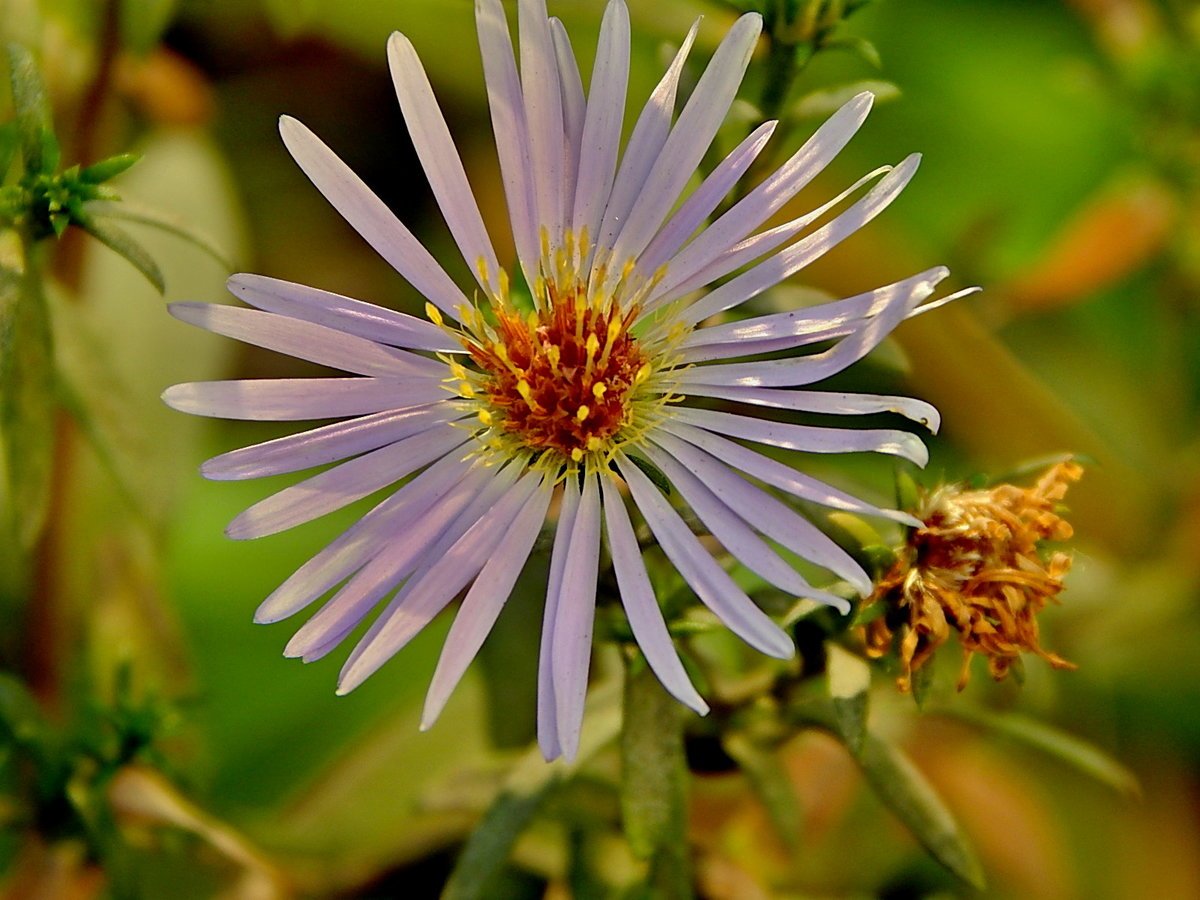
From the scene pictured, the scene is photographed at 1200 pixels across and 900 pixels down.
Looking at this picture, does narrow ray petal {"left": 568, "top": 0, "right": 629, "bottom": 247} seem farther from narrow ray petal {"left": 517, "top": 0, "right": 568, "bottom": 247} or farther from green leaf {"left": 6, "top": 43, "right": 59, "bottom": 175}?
green leaf {"left": 6, "top": 43, "right": 59, "bottom": 175}

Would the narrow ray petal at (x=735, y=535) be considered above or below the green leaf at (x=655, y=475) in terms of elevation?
below

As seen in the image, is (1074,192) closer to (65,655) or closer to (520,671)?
(520,671)

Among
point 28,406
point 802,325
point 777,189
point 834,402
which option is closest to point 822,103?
point 777,189

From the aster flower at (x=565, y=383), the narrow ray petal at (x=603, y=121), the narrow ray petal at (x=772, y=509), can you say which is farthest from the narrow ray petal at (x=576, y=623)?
the narrow ray petal at (x=603, y=121)

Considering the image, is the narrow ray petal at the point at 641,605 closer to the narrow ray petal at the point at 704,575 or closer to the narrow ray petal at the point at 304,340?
the narrow ray petal at the point at 704,575

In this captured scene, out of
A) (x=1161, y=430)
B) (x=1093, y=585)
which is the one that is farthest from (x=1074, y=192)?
(x=1093, y=585)

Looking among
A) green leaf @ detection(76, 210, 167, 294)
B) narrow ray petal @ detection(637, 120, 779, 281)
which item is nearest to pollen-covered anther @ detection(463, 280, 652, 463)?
narrow ray petal @ detection(637, 120, 779, 281)
